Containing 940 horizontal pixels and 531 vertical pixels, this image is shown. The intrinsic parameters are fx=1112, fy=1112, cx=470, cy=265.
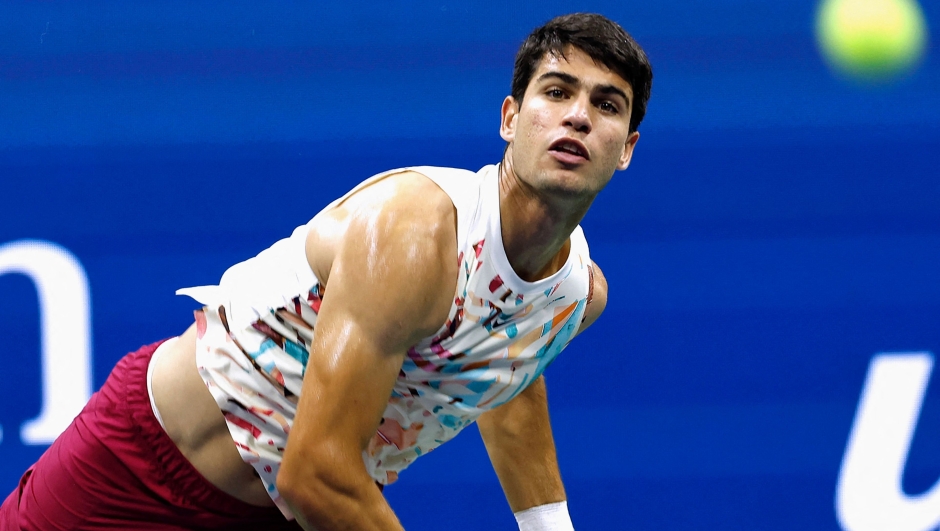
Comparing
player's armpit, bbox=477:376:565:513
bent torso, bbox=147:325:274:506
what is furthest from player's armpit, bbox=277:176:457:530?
player's armpit, bbox=477:376:565:513

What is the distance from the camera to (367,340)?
1224 millimetres

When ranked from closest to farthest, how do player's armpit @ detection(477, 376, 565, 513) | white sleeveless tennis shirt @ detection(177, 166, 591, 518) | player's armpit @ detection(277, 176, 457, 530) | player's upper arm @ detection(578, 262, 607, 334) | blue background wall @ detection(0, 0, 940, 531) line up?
player's armpit @ detection(277, 176, 457, 530)
white sleeveless tennis shirt @ detection(177, 166, 591, 518)
player's upper arm @ detection(578, 262, 607, 334)
player's armpit @ detection(477, 376, 565, 513)
blue background wall @ detection(0, 0, 940, 531)

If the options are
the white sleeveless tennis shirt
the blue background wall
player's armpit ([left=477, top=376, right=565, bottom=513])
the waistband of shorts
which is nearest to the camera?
the white sleeveless tennis shirt

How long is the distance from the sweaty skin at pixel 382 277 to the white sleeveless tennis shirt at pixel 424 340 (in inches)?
1.0

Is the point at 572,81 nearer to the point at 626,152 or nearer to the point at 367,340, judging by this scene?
the point at 626,152

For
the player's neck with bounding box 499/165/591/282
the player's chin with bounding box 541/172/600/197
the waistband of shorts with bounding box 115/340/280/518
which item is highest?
the player's chin with bounding box 541/172/600/197

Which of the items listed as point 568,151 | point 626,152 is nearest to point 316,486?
point 568,151

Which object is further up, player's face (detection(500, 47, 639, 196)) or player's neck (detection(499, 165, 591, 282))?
player's face (detection(500, 47, 639, 196))

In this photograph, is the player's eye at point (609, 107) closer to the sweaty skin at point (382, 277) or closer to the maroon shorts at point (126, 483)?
the sweaty skin at point (382, 277)

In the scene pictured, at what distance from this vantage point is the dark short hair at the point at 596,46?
142 centimetres

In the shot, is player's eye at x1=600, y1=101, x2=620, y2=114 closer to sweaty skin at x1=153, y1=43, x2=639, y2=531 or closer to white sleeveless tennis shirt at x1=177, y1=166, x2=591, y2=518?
sweaty skin at x1=153, y1=43, x2=639, y2=531

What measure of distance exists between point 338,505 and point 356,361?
16 centimetres

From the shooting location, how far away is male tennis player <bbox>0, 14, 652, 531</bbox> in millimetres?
1232

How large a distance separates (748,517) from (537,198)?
1167 millimetres
